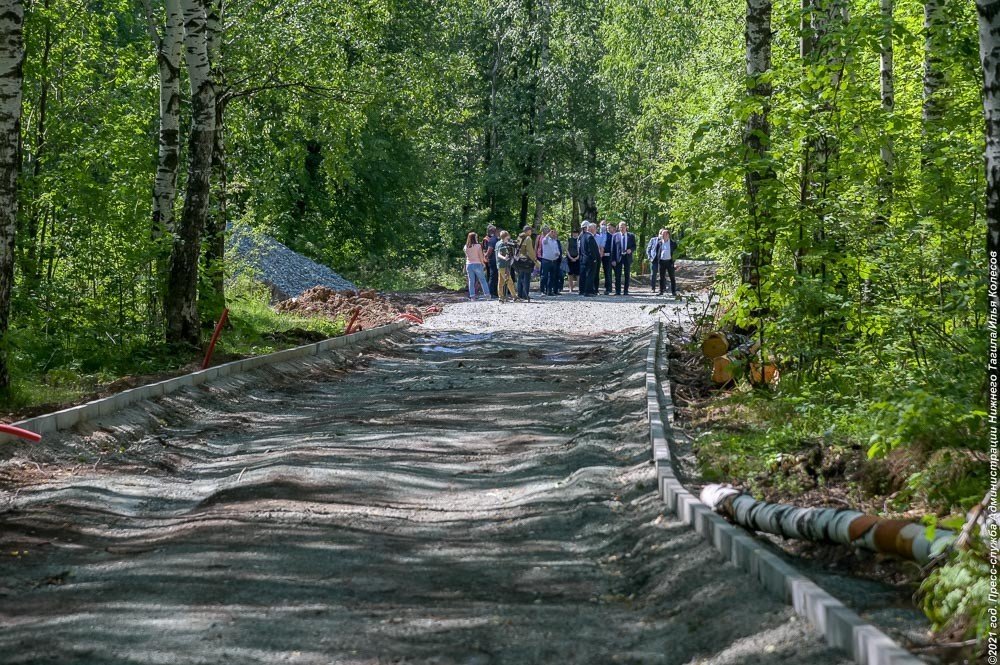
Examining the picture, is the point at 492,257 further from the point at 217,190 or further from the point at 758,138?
the point at 758,138

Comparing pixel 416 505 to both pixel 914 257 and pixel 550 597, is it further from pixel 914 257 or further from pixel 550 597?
pixel 914 257

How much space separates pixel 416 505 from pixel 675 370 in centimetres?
826

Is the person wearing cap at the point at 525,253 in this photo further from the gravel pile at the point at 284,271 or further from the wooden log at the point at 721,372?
the wooden log at the point at 721,372

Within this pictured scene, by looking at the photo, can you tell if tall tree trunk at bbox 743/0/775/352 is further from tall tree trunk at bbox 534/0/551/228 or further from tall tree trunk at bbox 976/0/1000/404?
tall tree trunk at bbox 534/0/551/228

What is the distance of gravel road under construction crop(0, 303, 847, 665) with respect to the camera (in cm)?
546

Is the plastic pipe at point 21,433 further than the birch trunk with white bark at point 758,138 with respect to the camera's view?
No

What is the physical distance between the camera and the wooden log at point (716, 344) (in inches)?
613

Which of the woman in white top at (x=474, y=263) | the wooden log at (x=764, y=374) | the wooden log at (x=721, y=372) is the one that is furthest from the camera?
the woman in white top at (x=474, y=263)


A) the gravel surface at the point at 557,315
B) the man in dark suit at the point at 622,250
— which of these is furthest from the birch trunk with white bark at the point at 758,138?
the man in dark suit at the point at 622,250

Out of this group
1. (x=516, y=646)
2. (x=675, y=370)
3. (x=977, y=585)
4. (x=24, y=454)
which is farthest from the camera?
(x=675, y=370)

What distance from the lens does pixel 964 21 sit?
1265 centimetres

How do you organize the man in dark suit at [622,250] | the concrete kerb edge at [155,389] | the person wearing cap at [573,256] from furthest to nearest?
the person wearing cap at [573,256]
the man in dark suit at [622,250]
the concrete kerb edge at [155,389]

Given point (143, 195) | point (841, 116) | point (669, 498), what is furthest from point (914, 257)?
point (143, 195)

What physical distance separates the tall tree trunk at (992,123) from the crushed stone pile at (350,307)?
18.1 meters
